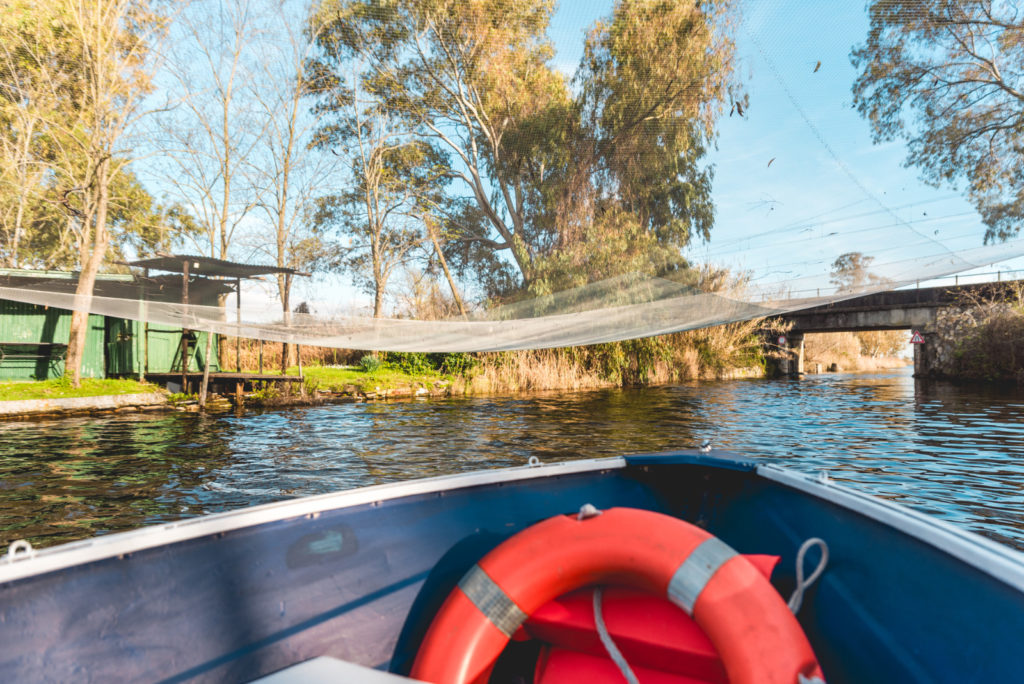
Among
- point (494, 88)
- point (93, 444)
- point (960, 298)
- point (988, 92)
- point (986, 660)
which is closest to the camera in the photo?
point (986, 660)

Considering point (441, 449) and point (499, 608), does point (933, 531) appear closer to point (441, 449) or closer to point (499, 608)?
point (499, 608)

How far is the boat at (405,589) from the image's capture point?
92cm

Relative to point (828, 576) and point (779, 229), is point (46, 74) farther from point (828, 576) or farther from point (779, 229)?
point (828, 576)

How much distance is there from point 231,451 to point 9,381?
20.9 feet

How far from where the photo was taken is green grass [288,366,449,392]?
967 centimetres

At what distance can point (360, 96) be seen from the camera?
822 cm

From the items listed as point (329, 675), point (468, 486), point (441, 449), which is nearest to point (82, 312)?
point (441, 449)

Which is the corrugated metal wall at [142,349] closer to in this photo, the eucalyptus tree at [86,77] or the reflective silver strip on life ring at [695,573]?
the eucalyptus tree at [86,77]

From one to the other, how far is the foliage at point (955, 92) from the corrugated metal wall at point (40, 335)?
36.9ft

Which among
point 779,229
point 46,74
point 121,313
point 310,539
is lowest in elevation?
point 310,539

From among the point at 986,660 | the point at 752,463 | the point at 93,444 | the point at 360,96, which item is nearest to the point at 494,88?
the point at 360,96

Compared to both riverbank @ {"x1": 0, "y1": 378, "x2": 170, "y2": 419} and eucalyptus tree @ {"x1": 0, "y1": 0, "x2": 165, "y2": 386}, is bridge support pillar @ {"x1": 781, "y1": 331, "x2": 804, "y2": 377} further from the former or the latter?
eucalyptus tree @ {"x1": 0, "y1": 0, "x2": 165, "y2": 386}

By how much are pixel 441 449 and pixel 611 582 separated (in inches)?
159

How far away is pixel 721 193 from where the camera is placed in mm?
4906
